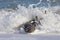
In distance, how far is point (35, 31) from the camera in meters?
6.18

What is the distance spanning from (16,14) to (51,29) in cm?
134

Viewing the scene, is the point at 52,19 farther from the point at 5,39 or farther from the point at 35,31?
the point at 5,39

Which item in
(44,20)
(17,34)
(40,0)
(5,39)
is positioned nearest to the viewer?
(5,39)

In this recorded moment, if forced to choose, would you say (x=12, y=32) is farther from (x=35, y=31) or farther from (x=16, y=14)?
(x=16, y=14)

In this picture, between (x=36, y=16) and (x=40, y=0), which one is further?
(x=40, y=0)

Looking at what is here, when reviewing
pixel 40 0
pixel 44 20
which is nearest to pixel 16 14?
pixel 44 20

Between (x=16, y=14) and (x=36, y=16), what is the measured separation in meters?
0.58

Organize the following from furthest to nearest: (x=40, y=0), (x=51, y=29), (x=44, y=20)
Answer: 1. (x=40, y=0)
2. (x=44, y=20)
3. (x=51, y=29)

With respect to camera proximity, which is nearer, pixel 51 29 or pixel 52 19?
pixel 51 29

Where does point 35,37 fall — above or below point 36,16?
below

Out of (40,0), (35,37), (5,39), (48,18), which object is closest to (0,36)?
(5,39)

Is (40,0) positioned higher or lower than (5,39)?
higher

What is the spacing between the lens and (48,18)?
7.03 meters

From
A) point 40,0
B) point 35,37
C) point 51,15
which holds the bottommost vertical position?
point 35,37
